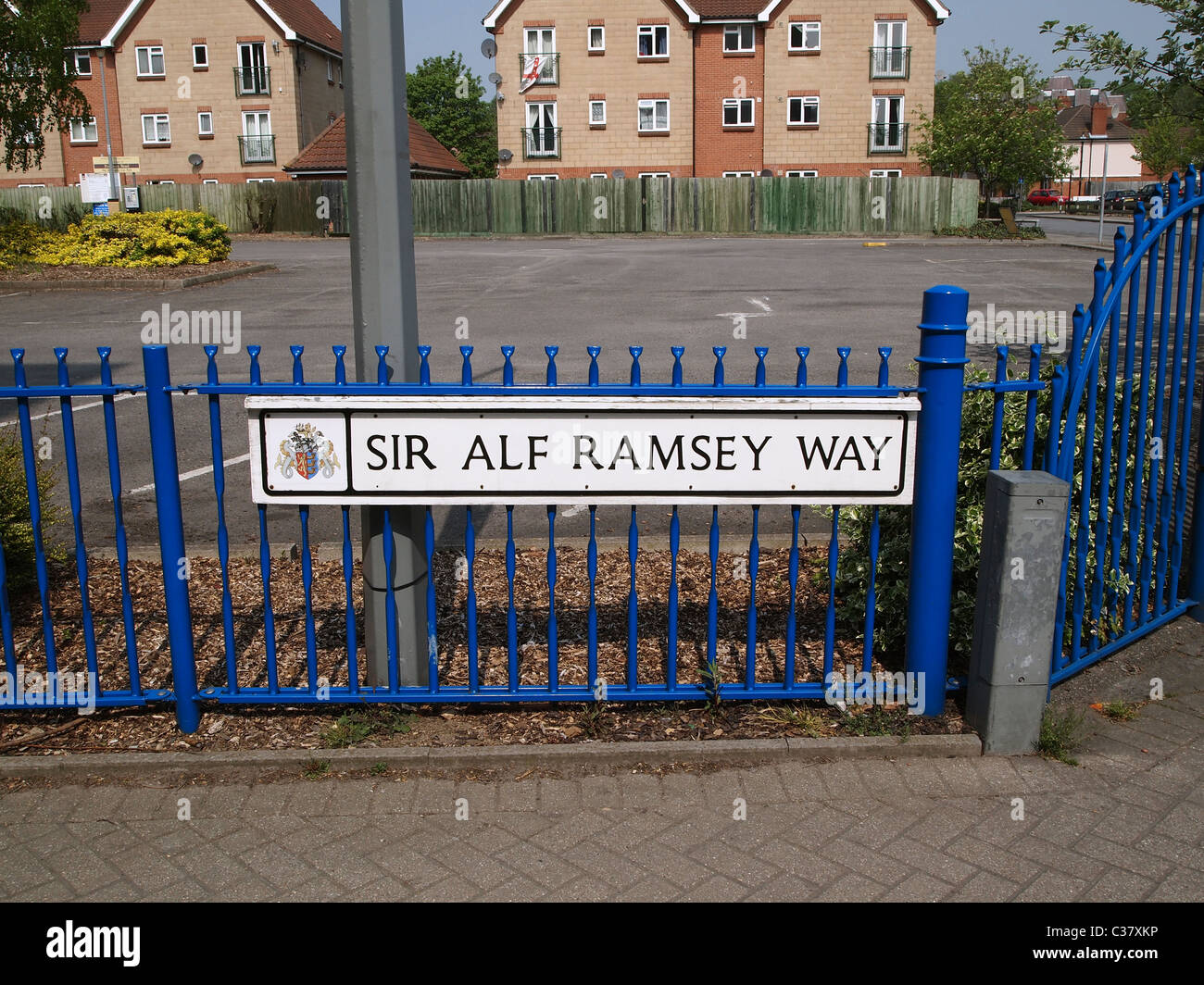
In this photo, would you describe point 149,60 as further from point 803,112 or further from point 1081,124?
point 1081,124

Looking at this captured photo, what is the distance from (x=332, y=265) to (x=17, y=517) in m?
22.7

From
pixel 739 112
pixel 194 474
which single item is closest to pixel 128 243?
pixel 194 474

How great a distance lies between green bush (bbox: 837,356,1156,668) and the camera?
14.8 ft

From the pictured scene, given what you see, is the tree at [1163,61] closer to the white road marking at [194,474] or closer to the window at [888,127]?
the white road marking at [194,474]

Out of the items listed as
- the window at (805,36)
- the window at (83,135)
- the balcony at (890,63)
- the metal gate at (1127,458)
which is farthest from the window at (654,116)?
the metal gate at (1127,458)

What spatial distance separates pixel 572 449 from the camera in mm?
3926

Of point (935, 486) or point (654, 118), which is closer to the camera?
point (935, 486)

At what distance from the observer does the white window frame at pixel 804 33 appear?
4612cm

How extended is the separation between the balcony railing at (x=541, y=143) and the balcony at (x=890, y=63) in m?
13.1

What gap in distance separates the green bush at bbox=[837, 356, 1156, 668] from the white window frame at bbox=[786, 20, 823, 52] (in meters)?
45.4

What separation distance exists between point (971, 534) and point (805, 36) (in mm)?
46312

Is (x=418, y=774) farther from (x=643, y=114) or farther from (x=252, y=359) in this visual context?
(x=643, y=114)

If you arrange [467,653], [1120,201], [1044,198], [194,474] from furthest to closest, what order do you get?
1. [1044,198]
2. [1120,201]
3. [194,474]
4. [467,653]
